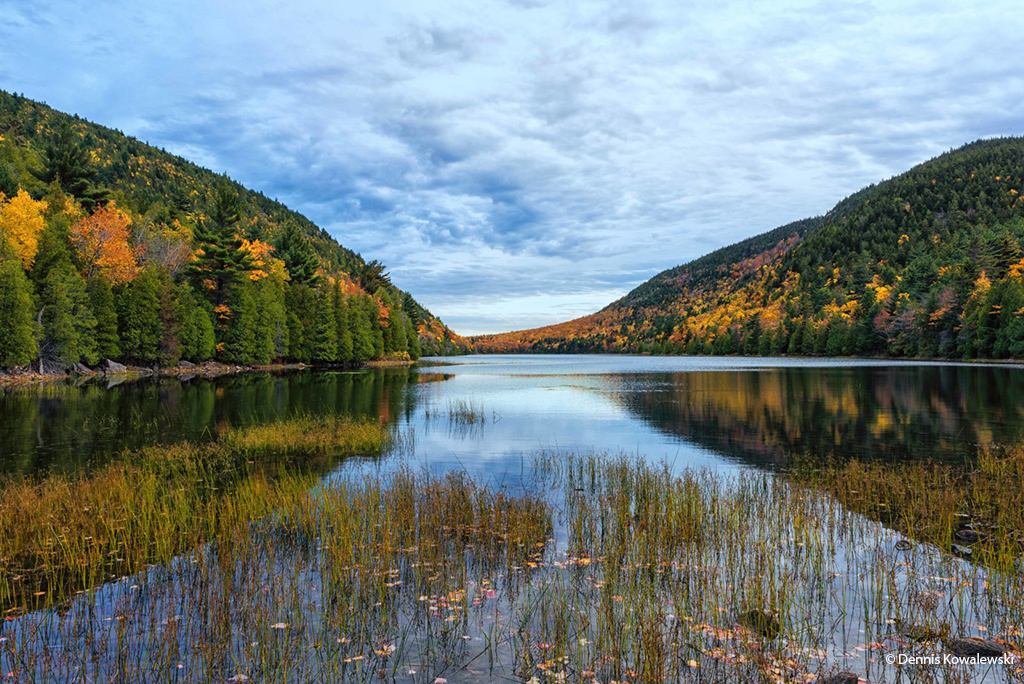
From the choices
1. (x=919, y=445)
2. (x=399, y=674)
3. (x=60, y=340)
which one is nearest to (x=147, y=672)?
(x=399, y=674)

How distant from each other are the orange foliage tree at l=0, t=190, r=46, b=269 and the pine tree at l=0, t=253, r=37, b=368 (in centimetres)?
538

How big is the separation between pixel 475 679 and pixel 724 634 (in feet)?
11.2

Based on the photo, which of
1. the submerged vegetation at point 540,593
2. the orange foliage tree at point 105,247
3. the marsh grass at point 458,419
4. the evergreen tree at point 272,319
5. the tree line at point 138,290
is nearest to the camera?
the submerged vegetation at point 540,593

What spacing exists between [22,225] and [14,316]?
1300 cm

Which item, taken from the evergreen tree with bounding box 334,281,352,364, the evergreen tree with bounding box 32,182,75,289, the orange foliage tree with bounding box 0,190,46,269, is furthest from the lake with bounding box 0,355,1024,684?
the evergreen tree with bounding box 334,281,352,364

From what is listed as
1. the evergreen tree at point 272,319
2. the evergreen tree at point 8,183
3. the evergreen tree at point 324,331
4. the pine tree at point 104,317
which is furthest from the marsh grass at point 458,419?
the evergreen tree at point 8,183

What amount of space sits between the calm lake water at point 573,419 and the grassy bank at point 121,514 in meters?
4.94

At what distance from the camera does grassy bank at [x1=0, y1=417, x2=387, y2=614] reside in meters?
9.73

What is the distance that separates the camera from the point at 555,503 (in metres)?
15.3

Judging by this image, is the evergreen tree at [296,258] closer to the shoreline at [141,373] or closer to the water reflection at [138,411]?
the shoreline at [141,373]

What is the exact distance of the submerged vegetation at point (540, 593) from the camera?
23.1 feet

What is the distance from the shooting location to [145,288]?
67.4 metres

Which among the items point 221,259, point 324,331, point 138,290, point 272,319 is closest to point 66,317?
point 138,290

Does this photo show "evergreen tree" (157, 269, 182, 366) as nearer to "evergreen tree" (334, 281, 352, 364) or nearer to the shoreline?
the shoreline
